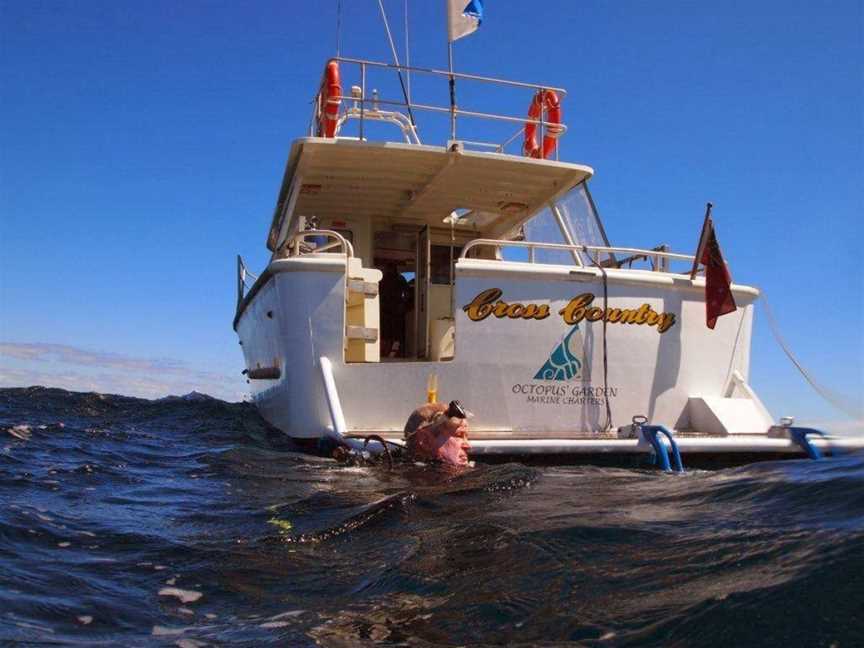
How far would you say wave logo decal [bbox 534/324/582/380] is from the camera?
276 inches

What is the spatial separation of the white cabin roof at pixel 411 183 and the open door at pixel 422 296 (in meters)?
0.40

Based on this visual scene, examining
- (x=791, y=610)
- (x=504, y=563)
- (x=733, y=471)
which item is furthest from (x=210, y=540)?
(x=733, y=471)

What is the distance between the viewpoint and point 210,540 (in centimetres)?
366

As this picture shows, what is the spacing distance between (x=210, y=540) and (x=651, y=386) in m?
4.87

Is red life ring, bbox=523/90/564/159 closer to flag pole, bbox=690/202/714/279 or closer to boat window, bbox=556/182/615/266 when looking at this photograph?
boat window, bbox=556/182/615/266

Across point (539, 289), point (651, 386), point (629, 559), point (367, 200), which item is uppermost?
point (367, 200)

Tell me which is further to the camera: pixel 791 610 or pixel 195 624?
pixel 195 624

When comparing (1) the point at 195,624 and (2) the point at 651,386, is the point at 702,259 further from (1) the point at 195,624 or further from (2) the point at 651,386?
(1) the point at 195,624

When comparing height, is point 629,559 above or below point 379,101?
below

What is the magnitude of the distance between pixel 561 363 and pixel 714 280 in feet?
5.61

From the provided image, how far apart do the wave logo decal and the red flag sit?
140cm

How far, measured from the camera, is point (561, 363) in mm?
7023

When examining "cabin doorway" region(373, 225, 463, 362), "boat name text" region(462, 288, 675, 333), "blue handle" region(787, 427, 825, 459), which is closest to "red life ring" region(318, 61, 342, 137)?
"cabin doorway" region(373, 225, 463, 362)

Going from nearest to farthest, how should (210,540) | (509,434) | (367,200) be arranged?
1. (210,540)
2. (509,434)
3. (367,200)
